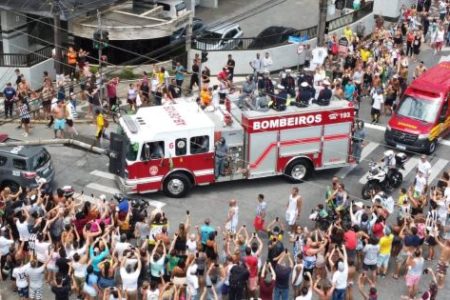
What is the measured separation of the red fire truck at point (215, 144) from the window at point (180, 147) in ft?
0.10

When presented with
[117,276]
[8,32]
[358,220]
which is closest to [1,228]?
[117,276]

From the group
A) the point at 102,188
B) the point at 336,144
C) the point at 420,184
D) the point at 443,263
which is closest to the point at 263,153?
the point at 336,144

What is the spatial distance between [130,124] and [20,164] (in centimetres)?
347

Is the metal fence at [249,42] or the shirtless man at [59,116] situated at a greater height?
the metal fence at [249,42]

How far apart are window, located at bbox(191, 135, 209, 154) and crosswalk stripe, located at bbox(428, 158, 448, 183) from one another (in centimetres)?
743

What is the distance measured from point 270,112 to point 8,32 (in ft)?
52.7

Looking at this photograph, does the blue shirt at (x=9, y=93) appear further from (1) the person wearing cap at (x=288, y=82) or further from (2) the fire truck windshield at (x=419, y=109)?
(2) the fire truck windshield at (x=419, y=109)

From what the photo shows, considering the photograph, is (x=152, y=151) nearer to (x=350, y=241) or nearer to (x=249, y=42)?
(x=350, y=241)

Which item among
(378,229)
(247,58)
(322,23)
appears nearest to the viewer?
(378,229)

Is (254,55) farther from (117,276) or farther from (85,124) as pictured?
(117,276)

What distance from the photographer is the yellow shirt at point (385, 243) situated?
63.8 feet

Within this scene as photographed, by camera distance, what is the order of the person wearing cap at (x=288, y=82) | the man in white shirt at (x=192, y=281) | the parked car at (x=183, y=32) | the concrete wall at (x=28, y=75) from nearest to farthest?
the man in white shirt at (x=192, y=281) < the person wearing cap at (x=288, y=82) < the concrete wall at (x=28, y=75) < the parked car at (x=183, y=32)

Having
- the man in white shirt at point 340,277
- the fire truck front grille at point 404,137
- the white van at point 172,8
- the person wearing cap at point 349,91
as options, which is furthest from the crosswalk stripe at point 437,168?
the white van at point 172,8

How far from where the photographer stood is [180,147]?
2375 centimetres
